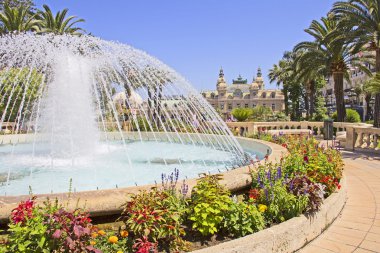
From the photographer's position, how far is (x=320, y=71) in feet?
104

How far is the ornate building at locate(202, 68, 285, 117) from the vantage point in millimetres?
124062

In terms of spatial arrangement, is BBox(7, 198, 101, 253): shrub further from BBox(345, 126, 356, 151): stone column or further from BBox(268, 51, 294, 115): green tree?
BBox(268, 51, 294, 115): green tree

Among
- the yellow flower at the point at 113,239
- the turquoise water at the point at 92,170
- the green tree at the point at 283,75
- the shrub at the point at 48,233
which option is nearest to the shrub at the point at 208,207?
the yellow flower at the point at 113,239

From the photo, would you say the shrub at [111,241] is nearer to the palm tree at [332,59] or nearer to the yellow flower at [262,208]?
the yellow flower at [262,208]

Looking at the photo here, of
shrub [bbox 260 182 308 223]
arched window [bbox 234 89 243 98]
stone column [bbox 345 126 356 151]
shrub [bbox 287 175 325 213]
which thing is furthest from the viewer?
arched window [bbox 234 89 243 98]

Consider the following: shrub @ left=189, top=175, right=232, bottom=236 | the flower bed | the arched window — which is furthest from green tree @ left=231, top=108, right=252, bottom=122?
the arched window

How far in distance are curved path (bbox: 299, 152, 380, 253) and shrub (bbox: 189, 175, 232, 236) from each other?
4.24 feet

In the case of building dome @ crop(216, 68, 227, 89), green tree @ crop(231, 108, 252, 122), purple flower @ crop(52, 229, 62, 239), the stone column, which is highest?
building dome @ crop(216, 68, 227, 89)

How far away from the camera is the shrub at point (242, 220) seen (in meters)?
4.14

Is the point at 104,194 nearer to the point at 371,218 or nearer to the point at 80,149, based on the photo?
the point at 371,218

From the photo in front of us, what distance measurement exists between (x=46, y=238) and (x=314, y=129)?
2412 cm

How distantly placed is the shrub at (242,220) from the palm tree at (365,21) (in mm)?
17835

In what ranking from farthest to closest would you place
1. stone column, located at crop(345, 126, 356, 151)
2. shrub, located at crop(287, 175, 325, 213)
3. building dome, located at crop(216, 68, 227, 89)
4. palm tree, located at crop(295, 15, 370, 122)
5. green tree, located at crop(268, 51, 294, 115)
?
building dome, located at crop(216, 68, 227, 89) → green tree, located at crop(268, 51, 294, 115) → palm tree, located at crop(295, 15, 370, 122) → stone column, located at crop(345, 126, 356, 151) → shrub, located at crop(287, 175, 325, 213)

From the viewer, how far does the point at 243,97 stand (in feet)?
423
